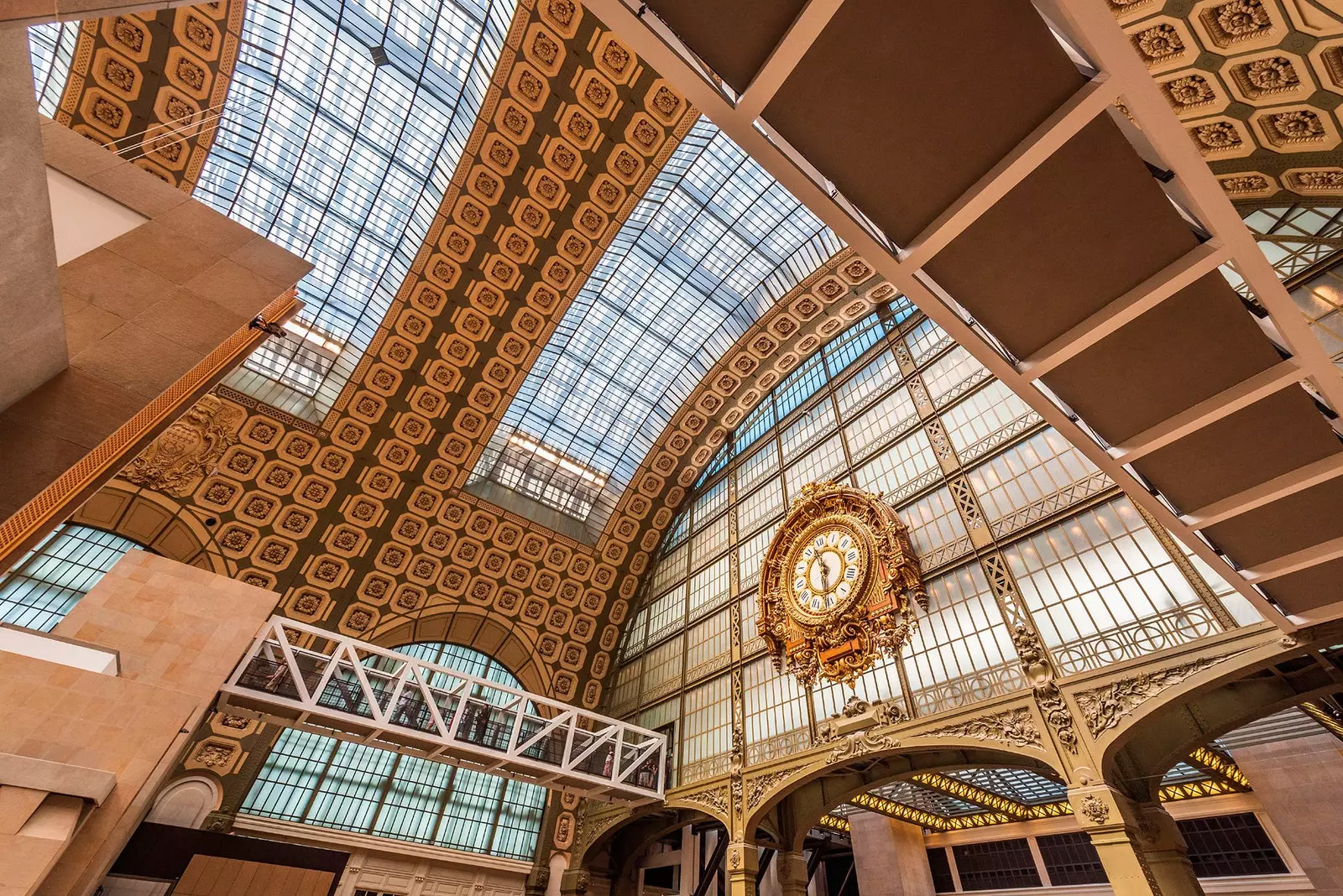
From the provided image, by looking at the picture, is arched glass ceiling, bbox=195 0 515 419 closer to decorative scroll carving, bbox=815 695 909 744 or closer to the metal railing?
the metal railing

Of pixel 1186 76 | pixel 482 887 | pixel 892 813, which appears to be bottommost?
pixel 482 887

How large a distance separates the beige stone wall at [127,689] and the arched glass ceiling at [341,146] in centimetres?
1072

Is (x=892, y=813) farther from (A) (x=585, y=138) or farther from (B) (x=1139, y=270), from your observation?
(A) (x=585, y=138)

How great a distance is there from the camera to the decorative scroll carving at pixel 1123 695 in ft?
27.3

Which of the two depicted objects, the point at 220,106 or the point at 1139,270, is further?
the point at 220,106

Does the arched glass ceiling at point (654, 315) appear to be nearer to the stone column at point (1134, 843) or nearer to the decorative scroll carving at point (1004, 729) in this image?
the decorative scroll carving at point (1004, 729)

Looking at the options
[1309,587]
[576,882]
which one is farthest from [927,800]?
[1309,587]

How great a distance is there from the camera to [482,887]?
60.6 ft

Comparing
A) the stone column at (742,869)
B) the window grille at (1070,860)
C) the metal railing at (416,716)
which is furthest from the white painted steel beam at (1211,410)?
the window grille at (1070,860)

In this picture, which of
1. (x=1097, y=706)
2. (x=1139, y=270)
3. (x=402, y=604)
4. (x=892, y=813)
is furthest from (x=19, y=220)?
(x=892, y=813)

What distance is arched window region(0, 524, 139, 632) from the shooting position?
15.7 m

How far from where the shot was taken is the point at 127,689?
9.53 m

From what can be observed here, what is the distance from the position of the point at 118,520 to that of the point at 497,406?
39.6 feet

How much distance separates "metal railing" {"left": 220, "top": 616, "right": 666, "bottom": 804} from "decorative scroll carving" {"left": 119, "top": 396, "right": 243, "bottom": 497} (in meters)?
6.22
